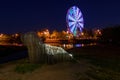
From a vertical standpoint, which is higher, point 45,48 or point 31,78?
point 45,48

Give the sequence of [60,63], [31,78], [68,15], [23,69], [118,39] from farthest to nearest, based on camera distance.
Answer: [68,15] < [118,39] < [60,63] < [23,69] < [31,78]

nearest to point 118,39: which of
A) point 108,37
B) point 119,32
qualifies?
point 119,32

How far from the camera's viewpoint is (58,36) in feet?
397

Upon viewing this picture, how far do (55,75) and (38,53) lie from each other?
168 inches

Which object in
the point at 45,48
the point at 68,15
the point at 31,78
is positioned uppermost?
the point at 68,15

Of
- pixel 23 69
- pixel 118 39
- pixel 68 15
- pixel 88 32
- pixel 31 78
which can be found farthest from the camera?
pixel 88 32

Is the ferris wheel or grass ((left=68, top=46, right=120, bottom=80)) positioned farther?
the ferris wheel

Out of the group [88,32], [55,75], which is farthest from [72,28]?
[88,32]

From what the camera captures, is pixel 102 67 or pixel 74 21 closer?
pixel 102 67

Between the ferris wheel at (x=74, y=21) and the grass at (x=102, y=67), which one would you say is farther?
the ferris wheel at (x=74, y=21)

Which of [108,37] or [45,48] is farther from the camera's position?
[108,37]

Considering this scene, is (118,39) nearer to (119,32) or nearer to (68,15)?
(119,32)

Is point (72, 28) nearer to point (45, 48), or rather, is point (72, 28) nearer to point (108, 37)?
point (108, 37)

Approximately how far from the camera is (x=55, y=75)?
1233cm
